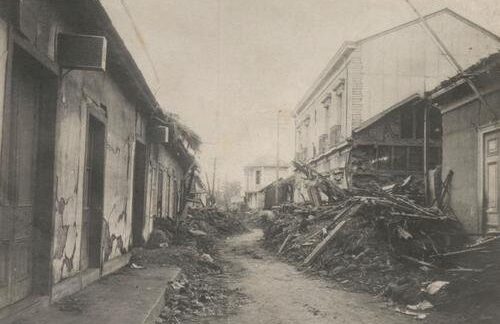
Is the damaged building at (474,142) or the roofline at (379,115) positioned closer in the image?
the damaged building at (474,142)

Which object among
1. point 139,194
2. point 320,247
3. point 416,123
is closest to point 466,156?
point 320,247

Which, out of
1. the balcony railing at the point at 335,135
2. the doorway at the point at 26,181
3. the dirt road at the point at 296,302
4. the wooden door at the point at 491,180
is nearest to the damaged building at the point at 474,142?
the wooden door at the point at 491,180

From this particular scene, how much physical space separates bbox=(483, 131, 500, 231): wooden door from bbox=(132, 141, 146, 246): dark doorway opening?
711 centimetres

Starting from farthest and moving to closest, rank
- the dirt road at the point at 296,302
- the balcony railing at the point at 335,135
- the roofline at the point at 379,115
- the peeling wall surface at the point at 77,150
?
the balcony railing at the point at 335,135 → the roofline at the point at 379,115 → the dirt road at the point at 296,302 → the peeling wall surface at the point at 77,150

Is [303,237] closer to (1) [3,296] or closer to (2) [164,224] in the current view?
(2) [164,224]

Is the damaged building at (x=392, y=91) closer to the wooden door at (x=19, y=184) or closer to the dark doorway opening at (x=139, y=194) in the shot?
the dark doorway opening at (x=139, y=194)

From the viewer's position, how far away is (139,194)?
402 inches

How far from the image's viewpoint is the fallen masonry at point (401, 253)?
6.75 meters

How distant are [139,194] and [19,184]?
20.2ft

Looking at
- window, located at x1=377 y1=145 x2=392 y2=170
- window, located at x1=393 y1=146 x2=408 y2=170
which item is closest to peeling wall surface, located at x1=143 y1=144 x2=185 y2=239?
window, located at x1=377 y1=145 x2=392 y2=170

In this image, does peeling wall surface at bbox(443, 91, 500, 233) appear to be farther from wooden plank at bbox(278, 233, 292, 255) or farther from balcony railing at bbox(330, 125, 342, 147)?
balcony railing at bbox(330, 125, 342, 147)

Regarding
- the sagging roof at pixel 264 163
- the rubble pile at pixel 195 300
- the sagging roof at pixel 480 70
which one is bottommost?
the rubble pile at pixel 195 300

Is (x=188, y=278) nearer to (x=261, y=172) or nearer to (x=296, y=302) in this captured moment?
(x=296, y=302)

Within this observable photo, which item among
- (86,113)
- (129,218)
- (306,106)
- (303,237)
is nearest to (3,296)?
(86,113)
